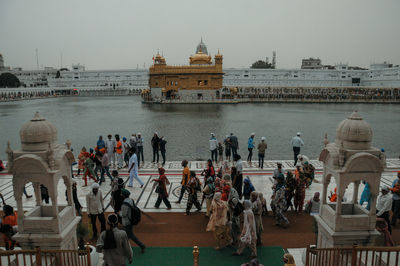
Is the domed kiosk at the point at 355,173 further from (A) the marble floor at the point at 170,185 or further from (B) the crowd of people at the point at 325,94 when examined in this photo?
(B) the crowd of people at the point at 325,94

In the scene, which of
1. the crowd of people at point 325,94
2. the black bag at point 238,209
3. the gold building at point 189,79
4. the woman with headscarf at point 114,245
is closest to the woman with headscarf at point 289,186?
the black bag at point 238,209

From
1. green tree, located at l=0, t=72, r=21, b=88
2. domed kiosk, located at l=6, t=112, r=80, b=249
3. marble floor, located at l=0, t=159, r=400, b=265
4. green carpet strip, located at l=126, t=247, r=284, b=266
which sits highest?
green tree, located at l=0, t=72, r=21, b=88

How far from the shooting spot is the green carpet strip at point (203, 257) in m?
5.15

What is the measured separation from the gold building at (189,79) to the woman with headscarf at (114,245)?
5065cm

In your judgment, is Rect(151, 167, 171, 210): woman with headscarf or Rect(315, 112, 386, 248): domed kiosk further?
Rect(151, 167, 171, 210): woman with headscarf

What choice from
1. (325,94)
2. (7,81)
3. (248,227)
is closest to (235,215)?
(248,227)

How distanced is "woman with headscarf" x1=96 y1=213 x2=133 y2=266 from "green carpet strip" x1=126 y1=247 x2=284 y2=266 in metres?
1.03

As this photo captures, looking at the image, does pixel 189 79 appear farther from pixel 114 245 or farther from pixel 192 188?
pixel 114 245

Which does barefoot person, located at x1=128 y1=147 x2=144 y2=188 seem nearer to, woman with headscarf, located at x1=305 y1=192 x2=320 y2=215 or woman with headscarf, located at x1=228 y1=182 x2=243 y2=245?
woman with headscarf, located at x1=228 y1=182 x2=243 y2=245

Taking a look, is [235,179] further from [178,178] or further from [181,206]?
[178,178]

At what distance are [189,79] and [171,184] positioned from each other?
153 ft

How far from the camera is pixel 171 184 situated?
31.3 feet

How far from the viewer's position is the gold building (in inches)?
2141

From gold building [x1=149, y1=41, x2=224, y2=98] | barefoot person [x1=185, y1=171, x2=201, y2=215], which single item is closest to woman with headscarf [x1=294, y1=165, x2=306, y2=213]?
barefoot person [x1=185, y1=171, x2=201, y2=215]
